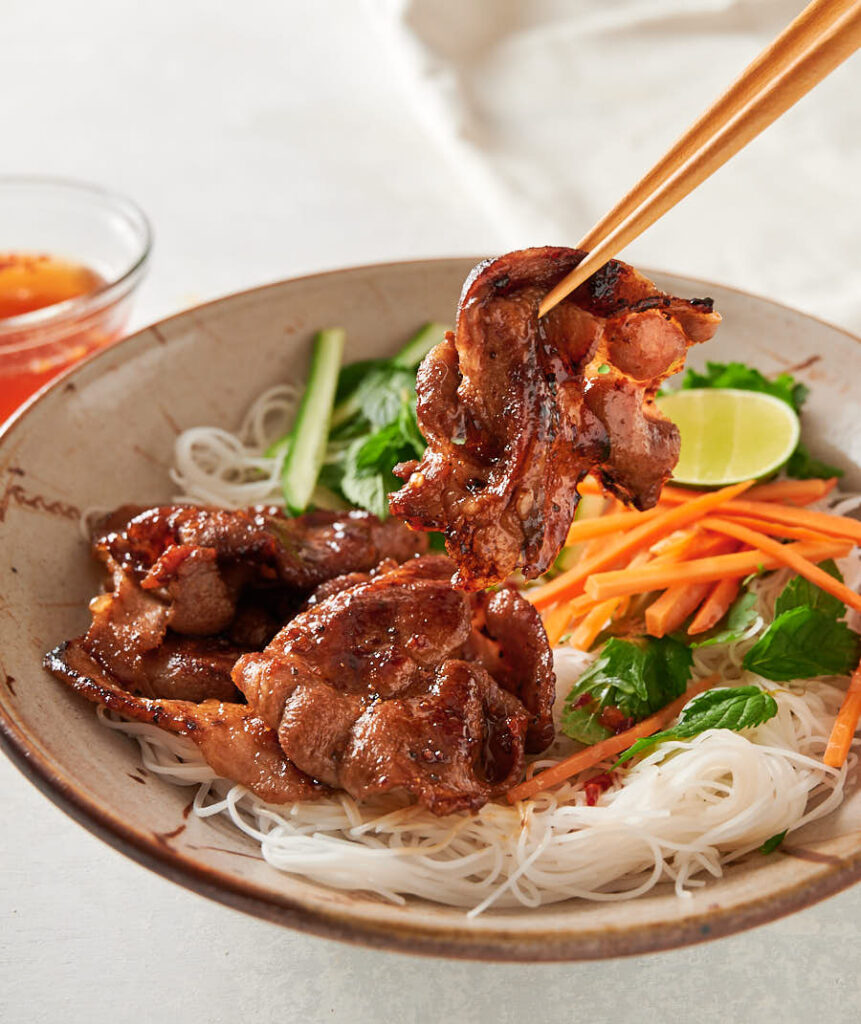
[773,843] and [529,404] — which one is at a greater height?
[529,404]

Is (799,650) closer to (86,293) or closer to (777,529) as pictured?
(777,529)

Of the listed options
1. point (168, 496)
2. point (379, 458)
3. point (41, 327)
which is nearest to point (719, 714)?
point (379, 458)

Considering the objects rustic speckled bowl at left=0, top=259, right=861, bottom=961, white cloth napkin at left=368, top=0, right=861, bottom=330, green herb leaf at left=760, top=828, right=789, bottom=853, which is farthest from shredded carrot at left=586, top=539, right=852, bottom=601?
white cloth napkin at left=368, top=0, right=861, bottom=330

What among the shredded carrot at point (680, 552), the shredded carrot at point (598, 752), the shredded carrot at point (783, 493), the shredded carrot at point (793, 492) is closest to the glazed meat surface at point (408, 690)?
the shredded carrot at point (598, 752)

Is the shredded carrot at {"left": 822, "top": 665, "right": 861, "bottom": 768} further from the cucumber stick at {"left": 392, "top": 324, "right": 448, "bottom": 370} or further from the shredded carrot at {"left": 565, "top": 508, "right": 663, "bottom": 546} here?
the cucumber stick at {"left": 392, "top": 324, "right": 448, "bottom": 370}

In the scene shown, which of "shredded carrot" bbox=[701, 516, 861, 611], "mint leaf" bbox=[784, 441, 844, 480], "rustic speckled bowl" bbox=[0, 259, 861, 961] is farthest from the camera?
"mint leaf" bbox=[784, 441, 844, 480]

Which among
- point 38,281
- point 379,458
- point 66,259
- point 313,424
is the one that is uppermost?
point 66,259

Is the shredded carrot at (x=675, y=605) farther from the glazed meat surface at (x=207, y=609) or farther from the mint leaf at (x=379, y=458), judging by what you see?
the mint leaf at (x=379, y=458)
